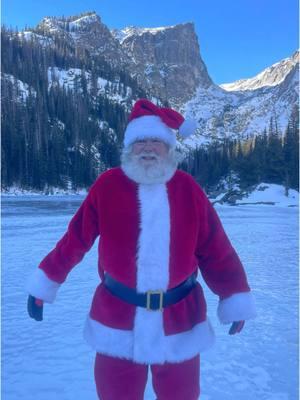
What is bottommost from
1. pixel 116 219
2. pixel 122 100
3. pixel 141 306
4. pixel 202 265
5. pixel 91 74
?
pixel 141 306

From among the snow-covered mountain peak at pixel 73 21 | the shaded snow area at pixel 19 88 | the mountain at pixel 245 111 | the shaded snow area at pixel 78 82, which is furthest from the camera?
the mountain at pixel 245 111

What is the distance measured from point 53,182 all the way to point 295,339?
48.9 meters

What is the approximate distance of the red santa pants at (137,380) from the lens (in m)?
1.72

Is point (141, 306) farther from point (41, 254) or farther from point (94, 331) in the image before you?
point (41, 254)

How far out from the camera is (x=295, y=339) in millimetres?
3174

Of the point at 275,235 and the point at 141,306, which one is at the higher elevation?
the point at 141,306

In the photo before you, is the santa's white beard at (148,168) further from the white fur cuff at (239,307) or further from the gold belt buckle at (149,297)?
the white fur cuff at (239,307)

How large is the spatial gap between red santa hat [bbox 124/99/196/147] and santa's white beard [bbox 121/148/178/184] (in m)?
0.10

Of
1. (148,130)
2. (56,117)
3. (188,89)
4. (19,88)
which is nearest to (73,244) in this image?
(148,130)

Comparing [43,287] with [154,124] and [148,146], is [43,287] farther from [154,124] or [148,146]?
[154,124]

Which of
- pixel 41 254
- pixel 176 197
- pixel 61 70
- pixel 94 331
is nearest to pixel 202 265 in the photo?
pixel 176 197

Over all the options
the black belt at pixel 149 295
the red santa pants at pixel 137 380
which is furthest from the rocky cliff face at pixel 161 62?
the red santa pants at pixel 137 380

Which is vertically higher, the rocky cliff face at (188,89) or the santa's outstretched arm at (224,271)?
the rocky cliff face at (188,89)

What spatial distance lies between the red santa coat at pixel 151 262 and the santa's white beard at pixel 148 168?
4 cm
